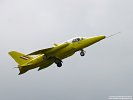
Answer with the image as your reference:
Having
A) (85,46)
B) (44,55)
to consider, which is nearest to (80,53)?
(85,46)

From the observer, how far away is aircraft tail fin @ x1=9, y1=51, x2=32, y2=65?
64.8m

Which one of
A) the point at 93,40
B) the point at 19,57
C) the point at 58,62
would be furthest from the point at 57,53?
the point at 19,57

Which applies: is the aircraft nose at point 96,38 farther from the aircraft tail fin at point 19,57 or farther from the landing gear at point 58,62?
the aircraft tail fin at point 19,57

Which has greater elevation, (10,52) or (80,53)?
(10,52)

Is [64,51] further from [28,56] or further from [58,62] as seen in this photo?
[28,56]

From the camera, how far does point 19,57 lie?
6581 centimetres

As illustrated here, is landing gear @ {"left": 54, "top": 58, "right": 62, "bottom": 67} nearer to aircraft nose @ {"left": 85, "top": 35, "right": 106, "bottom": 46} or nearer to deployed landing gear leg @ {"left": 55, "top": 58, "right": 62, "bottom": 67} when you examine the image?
deployed landing gear leg @ {"left": 55, "top": 58, "right": 62, "bottom": 67}

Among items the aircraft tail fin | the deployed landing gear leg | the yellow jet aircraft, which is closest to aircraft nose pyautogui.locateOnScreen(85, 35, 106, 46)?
the yellow jet aircraft

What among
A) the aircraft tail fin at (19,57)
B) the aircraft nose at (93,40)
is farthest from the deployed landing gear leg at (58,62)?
the aircraft tail fin at (19,57)

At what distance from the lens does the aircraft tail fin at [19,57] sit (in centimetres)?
6481

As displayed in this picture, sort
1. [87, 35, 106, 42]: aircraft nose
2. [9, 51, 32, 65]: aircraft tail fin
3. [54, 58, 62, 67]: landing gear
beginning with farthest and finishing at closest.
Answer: [9, 51, 32, 65]: aircraft tail fin
[54, 58, 62, 67]: landing gear
[87, 35, 106, 42]: aircraft nose

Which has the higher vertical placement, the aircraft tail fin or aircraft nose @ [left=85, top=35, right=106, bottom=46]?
the aircraft tail fin

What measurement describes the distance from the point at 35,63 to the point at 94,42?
8.35m

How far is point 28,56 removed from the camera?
65.1 m
